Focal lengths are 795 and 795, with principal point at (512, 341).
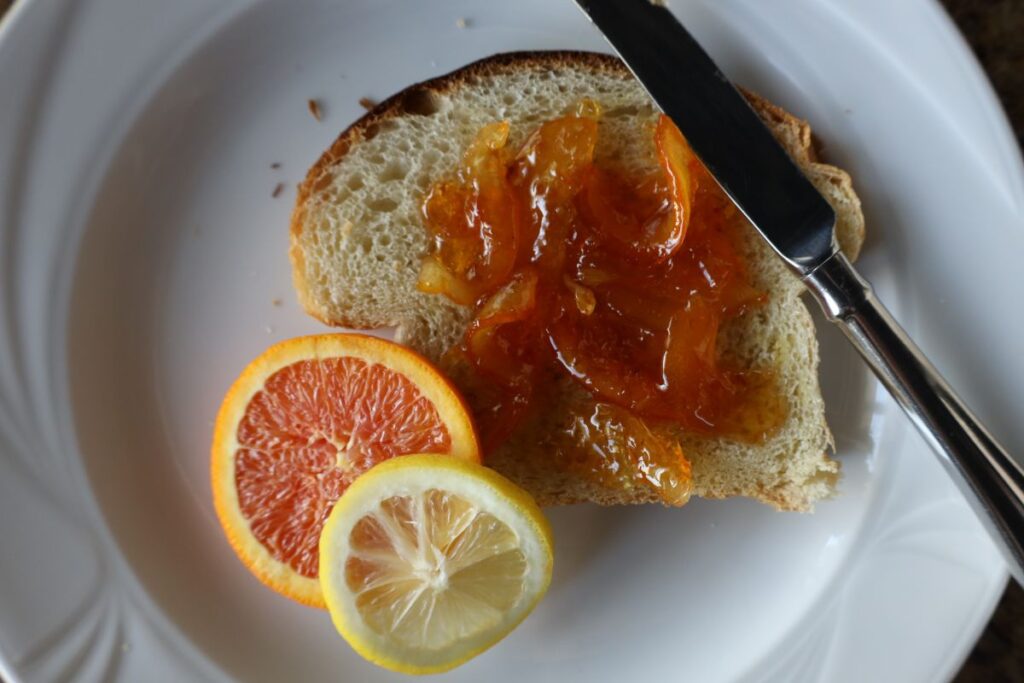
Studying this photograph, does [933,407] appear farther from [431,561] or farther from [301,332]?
[301,332]

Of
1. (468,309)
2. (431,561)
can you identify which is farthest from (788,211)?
(431,561)

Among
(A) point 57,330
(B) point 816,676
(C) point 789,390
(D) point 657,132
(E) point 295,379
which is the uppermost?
(A) point 57,330

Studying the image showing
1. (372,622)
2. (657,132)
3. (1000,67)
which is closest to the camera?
(372,622)

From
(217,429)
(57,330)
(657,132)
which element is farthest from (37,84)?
(657,132)

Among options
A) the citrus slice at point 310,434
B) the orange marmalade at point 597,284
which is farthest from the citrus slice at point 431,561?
the orange marmalade at point 597,284


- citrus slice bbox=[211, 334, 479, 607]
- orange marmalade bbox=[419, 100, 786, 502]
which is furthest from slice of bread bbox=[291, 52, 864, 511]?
citrus slice bbox=[211, 334, 479, 607]

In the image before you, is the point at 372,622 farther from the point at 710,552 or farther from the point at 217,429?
the point at 710,552

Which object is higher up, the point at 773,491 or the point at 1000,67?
the point at 1000,67

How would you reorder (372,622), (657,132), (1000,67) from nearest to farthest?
(372,622) < (657,132) < (1000,67)
